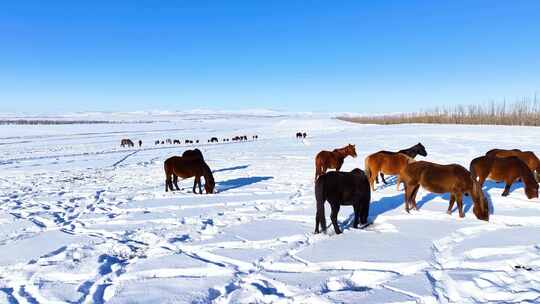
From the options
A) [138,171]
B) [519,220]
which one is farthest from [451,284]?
[138,171]

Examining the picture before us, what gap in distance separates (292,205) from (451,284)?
4.31m

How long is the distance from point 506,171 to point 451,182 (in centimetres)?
245

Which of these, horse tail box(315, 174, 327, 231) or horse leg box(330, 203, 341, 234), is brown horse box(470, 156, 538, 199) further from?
horse tail box(315, 174, 327, 231)

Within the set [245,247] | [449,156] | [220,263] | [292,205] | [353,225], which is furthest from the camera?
[449,156]

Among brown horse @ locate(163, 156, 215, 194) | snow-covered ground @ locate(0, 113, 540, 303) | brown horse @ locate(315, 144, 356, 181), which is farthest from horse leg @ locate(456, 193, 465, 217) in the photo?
brown horse @ locate(163, 156, 215, 194)

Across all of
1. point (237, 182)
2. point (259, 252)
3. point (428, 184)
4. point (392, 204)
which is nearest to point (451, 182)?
point (428, 184)

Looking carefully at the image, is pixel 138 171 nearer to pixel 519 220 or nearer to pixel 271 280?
pixel 271 280

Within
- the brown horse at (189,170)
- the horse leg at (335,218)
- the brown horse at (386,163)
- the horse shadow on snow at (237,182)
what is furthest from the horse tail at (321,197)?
the horse shadow on snow at (237,182)

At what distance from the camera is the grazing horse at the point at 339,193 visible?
5586mm

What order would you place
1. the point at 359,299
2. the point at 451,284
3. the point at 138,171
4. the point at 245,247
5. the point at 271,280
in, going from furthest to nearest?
1. the point at 138,171
2. the point at 245,247
3. the point at 271,280
4. the point at 451,284
5. the point at 359,299

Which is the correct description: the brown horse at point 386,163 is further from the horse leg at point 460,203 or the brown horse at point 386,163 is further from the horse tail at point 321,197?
the horse tail at point 321,197

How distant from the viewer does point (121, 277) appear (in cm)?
420

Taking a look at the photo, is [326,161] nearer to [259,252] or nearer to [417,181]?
[417,181]

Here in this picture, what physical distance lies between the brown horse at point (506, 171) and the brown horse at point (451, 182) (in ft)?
5.55
